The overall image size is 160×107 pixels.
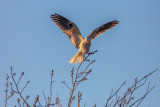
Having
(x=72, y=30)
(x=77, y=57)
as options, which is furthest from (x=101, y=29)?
(x=77, y=57)

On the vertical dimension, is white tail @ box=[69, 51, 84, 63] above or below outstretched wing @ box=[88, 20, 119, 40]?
below

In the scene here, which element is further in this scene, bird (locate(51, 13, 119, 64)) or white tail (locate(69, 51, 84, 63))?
bird (locate(51, 13, 119, 64))

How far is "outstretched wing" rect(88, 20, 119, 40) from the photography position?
28.0ft

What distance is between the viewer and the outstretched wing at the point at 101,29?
28.0 feet

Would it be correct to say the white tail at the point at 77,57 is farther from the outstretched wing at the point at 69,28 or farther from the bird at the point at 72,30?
the outstretched wing at the point at 69,28

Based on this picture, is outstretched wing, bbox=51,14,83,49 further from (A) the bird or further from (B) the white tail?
(B) the white tail

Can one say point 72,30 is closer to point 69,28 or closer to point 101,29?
point 69,28

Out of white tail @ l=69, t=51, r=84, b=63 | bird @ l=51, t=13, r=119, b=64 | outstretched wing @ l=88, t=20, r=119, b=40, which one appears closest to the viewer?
→ white tail @ l=69, t=51, r=84, b=63

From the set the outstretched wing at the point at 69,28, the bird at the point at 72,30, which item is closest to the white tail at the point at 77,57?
the bird at the point at 72,30

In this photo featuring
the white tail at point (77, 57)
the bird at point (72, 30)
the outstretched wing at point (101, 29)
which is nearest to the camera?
the white tail at point (77, 57)

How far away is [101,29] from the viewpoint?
8.87 meters

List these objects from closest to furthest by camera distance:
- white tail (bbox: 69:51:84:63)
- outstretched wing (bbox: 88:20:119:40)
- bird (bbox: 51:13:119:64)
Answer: white tail (bbox: 69:51:84:63) < bird (bbox: 51:13:119:64) < outstretched wing (bbox: 88:20:119:40)

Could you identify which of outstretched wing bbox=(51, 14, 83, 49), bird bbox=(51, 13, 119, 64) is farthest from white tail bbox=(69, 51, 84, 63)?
outstretched wing bbox=(51, 14, 83, 49)

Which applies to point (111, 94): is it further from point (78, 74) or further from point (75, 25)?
point (75, 25)
